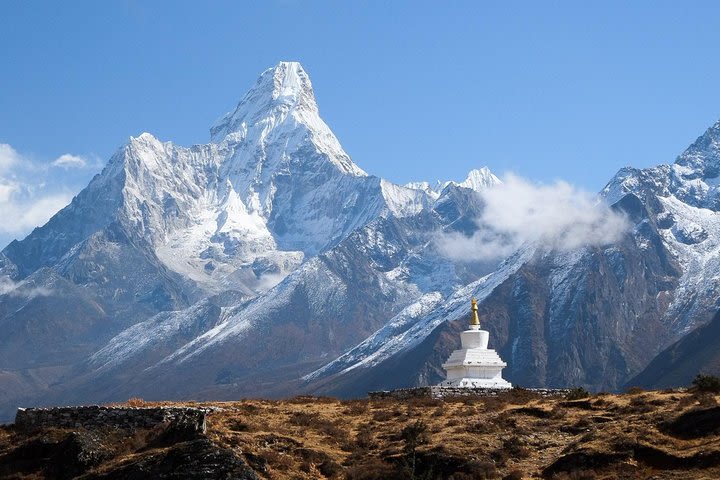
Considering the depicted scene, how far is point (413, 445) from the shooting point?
2249 inches

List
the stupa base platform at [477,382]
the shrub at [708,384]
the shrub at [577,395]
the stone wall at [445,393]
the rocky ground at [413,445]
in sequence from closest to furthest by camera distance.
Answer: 1. the rocky ground at [413,445]
2. the shrub at [708,384]
3. the shrub at [577,395]
4. the stone wall at [445,393]
5. the stupa base platform at [477,382]

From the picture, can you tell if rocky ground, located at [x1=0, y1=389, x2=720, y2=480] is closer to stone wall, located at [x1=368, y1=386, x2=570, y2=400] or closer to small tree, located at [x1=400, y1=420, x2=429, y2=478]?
small tree, located at [x1=400, y1=420, x2=429, y2=478]

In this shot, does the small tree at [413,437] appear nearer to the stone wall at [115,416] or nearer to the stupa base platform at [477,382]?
the stone wall at [115,416]

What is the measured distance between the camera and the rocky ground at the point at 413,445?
5253cm

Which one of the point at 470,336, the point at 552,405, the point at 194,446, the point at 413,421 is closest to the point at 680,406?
the point at 552,405

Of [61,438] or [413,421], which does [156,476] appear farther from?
[413,421]

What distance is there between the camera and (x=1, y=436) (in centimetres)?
6241

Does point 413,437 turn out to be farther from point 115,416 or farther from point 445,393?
point 445,393

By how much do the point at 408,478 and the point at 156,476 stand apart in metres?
10.2

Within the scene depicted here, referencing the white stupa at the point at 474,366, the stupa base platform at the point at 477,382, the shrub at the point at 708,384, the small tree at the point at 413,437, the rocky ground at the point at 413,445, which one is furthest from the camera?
the white stupa at the point at 474,366

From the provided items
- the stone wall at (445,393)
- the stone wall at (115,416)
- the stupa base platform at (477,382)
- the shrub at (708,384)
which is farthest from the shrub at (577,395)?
the stone wall at (115,416)

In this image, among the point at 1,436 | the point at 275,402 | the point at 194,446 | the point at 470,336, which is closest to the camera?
the point at 194,446

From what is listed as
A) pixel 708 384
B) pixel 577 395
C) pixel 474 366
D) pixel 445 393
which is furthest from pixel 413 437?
pixel 474 366

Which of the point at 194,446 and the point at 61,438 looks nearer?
the point at 194,446
